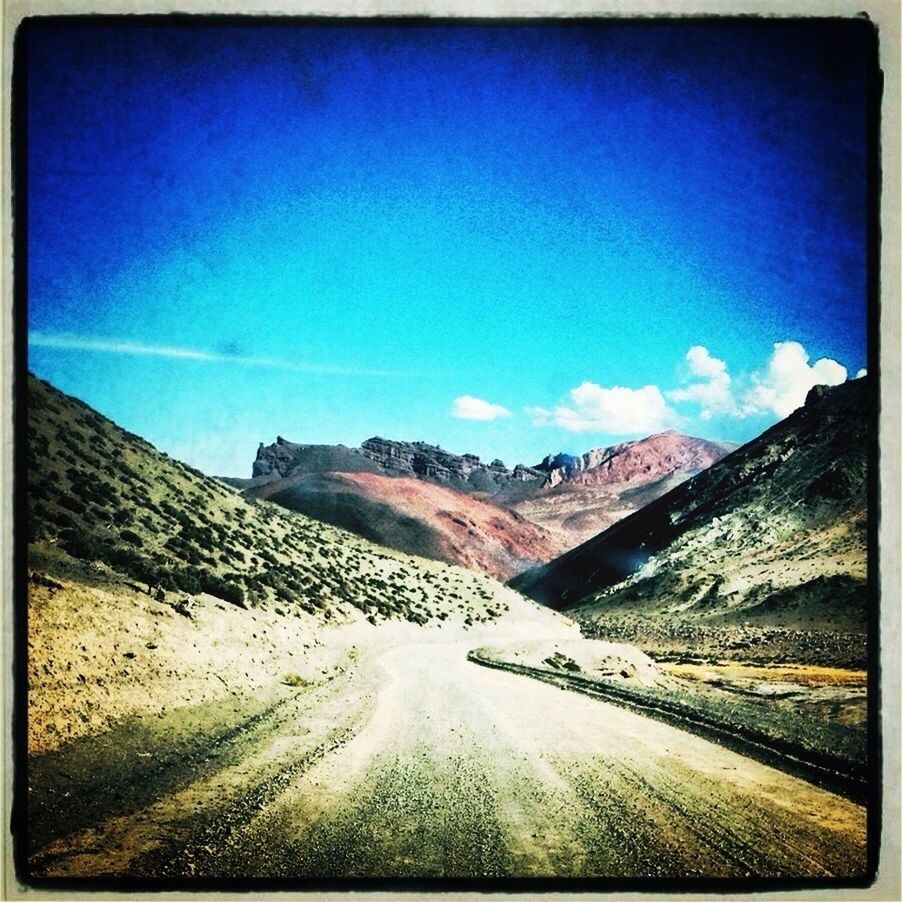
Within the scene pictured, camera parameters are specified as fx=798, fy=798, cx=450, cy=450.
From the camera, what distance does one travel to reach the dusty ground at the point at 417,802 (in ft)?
17.5

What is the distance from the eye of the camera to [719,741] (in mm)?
6359

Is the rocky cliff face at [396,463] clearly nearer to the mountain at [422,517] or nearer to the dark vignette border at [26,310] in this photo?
the mountain at [422,517]

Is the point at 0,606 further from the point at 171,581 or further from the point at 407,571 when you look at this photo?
the point at 407,571

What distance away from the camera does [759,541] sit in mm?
7324

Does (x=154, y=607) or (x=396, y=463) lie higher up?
(x=396, y=463)

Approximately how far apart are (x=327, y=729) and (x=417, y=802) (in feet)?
3.98

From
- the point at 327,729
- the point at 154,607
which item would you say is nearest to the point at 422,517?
the point at 327,729

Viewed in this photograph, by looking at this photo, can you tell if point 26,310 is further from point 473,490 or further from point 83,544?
point 473,490

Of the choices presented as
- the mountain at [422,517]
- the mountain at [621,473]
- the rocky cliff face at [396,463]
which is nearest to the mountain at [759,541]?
the mountain at [621,473]

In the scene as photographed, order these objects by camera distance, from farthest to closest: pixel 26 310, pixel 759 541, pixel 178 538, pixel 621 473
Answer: pixel 178 538 → pixel 759 541 → pixel 621 473 → pixel 26 310

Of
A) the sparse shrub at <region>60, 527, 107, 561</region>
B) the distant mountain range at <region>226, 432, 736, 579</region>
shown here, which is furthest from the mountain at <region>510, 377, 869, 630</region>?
the sparse shrub at <region>60, 527, 107, 561</region>

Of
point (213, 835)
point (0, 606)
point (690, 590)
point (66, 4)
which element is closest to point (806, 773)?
point (690, 590)

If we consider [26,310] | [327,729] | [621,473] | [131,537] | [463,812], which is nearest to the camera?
[463,812]

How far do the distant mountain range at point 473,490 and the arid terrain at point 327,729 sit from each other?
1.42 feet
